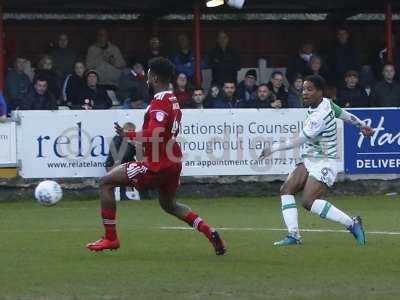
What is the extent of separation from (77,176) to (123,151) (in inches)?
38.1

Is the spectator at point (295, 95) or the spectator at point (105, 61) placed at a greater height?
the spectator at point (105, 61)

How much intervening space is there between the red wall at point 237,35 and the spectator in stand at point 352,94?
3738mm

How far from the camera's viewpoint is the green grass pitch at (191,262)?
9.65 m

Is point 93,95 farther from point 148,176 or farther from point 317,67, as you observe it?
point 148,176

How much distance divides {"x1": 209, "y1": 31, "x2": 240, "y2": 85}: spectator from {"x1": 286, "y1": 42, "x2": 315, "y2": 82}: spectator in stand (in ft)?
3.68

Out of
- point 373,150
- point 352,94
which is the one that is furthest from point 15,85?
point 373,150

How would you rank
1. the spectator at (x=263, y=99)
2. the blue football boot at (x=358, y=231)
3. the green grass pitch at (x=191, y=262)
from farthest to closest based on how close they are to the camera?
the spectator at (x=263, y=99) → the blue football boot at (x=358, y=231) → the green grass pitch at (x=191, y=262)

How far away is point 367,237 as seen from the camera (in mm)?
14281

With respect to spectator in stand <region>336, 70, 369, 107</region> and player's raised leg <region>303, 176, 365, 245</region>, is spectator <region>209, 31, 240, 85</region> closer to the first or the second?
spectator in stand <region>336, 70, 369, 107</region>

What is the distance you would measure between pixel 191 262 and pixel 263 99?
10830 millimetres

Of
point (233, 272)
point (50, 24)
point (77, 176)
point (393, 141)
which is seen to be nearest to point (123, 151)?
point (77, 176)

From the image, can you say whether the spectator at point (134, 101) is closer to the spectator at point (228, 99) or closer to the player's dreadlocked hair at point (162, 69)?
the spectator at point (228, 99)

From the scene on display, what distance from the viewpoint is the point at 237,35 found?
28188 mm

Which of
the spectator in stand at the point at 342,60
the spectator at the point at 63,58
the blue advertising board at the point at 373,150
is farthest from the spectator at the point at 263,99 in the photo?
the spectator at the point at 63,58
